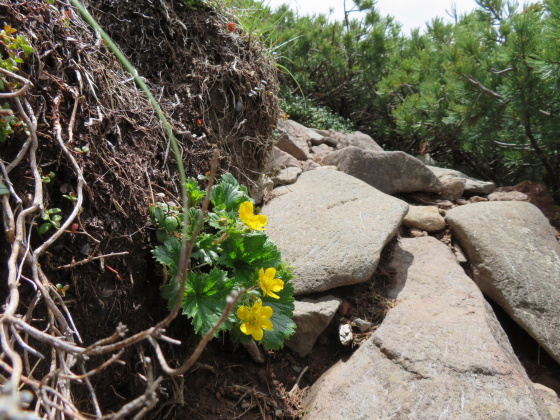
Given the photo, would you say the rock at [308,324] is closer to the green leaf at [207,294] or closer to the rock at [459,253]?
the green leaf at [207,294]

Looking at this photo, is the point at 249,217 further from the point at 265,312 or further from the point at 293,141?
the point at 293,141

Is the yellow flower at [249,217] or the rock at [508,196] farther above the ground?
the rock at [508,196]

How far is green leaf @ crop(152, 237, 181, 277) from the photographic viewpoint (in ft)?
6.11

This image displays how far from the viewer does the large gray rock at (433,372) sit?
221cm

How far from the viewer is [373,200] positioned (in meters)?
3.23

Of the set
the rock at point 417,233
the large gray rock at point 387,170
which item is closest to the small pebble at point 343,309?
the rock at point 417,233

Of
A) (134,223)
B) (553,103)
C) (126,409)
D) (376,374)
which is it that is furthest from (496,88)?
(126,409)

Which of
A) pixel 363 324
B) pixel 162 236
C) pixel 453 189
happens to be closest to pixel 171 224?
pixel 162 236

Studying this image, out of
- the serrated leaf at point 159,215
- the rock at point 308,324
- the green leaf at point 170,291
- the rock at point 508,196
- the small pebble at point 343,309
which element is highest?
the rock at point 508,196

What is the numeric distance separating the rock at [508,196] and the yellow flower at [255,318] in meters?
2.94

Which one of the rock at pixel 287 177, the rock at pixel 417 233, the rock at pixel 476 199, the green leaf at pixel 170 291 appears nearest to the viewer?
the green leaf at pixel 170 291

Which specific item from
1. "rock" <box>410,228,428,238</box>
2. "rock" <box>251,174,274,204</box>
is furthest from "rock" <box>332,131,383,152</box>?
"rock" <box>251,174,274,204</box>

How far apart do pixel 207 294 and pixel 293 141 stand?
274cm

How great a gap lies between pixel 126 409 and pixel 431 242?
295 cm
